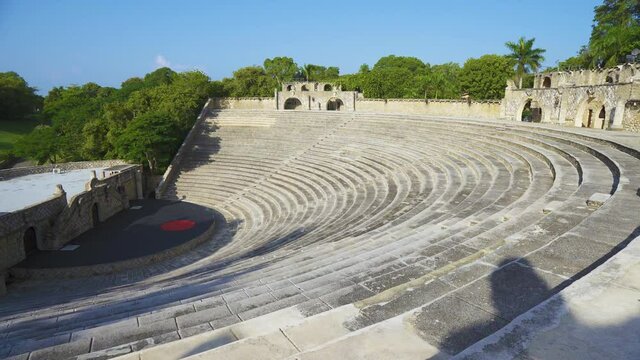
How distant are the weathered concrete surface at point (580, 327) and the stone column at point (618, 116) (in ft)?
67.0

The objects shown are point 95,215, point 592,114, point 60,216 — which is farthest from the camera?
point 592,114

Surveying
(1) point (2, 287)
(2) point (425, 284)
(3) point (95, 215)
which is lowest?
(1) point (2, 287)

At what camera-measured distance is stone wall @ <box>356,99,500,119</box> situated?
30656 millimetres

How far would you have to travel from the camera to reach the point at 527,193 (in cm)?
1002

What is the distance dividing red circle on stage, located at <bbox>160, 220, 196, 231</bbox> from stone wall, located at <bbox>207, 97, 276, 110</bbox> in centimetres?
2169

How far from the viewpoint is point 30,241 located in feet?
55.9

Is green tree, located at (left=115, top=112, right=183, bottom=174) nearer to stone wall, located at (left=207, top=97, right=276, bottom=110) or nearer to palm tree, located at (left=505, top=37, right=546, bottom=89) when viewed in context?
stone wall, located at (left=207, top=97, right=276, bottom=110)

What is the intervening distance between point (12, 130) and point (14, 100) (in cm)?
722

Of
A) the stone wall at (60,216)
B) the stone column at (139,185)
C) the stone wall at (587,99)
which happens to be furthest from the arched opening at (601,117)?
the stone column at (139,185)

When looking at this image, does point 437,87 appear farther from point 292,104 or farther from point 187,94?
point 187,94

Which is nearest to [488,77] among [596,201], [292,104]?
[292,104]

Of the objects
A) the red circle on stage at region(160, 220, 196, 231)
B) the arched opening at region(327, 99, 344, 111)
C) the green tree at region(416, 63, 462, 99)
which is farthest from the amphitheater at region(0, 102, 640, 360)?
the arched opening at region(327, 99, 344, 111)

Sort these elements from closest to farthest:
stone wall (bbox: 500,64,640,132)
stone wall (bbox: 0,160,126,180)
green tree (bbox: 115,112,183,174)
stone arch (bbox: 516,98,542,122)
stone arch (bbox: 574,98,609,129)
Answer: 1. stone wall (bbox: 500,64,640,132)
2. stone arch (bbox: 574,98,609,129)
3. stone wall (bbox: 0,160,126,180)
4. stone arch (bbox: 516,98,542,122)
5. green tree (bbox: 115,112,183,174)

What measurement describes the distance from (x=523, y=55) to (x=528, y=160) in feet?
78.6
